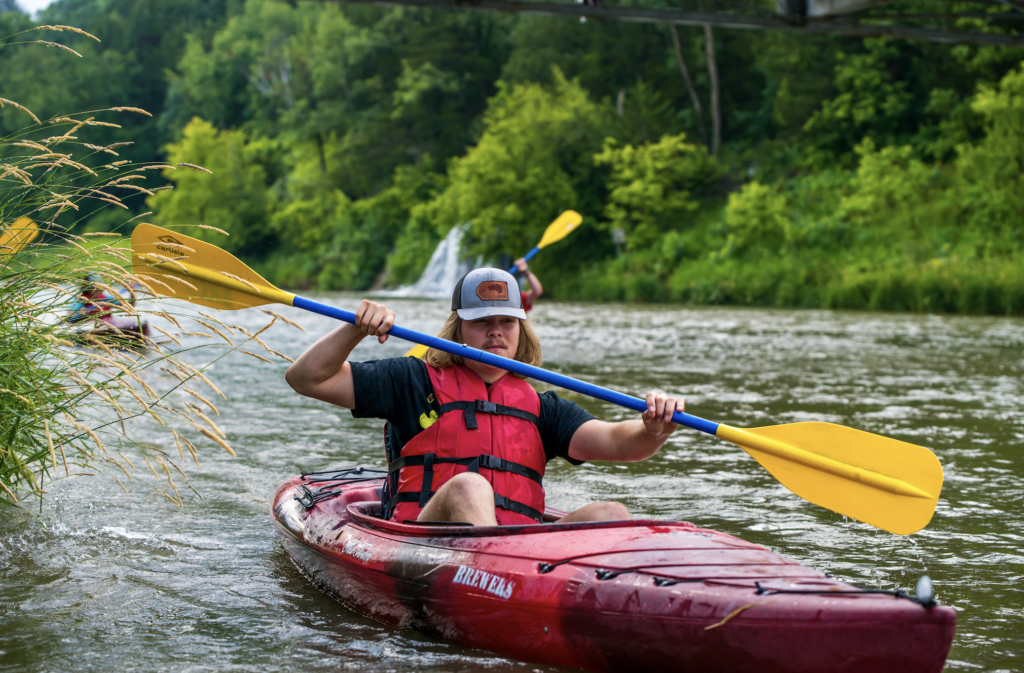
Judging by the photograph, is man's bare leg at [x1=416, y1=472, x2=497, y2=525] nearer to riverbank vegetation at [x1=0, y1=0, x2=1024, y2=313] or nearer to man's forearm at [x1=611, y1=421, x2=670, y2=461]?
man's forearm at [x1=611, y1=421, x2=670, y2=461]

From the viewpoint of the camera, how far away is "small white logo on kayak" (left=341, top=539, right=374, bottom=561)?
295cm

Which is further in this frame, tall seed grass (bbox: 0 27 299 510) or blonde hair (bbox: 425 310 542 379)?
blonde hair (bbox: 425 310 542 379)

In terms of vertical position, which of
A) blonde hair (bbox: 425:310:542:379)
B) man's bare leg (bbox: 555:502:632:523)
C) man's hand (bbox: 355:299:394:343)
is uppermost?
man's hand (bbox: 355:299:394:343)

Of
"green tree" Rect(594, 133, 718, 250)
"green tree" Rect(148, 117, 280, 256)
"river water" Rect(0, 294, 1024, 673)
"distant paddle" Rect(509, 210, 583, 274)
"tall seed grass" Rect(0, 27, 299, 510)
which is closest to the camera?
"river water" Rect(0, 294, 1024, 673)

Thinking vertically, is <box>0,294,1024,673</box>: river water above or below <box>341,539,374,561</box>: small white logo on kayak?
below

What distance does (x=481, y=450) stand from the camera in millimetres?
2998

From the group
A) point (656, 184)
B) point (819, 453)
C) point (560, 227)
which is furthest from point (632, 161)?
point (819, 453)

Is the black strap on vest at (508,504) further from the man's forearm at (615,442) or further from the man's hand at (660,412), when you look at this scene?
the man's hand at (660,412)

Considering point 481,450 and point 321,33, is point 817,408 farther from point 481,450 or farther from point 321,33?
point 321,33

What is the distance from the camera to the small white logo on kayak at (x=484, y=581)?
253cm

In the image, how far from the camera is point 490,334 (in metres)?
3.17

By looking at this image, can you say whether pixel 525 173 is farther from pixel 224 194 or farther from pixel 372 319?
pixel 372 319

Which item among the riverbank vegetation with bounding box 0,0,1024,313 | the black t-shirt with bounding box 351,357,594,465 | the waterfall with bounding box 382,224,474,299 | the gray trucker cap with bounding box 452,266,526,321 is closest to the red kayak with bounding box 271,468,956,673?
the black t-shirt with bounding box 351,357,594,465

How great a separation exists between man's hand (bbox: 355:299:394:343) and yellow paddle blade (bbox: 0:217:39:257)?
1.17 metres
